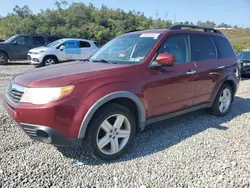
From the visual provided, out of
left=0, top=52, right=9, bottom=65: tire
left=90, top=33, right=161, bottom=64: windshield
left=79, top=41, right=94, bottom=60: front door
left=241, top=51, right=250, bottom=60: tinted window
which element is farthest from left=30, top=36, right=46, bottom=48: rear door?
left=90, top=33, right=161, bottom=64: windshield

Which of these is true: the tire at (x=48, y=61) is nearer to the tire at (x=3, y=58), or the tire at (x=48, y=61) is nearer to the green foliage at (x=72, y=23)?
the tire at (x=3, y=58)

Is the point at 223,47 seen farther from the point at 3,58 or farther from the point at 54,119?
the point at 3,58

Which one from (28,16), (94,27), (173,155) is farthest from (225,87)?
(28,16)

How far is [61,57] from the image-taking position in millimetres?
13102

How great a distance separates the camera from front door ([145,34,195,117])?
3537 millimetres

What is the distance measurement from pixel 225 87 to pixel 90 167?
351 centimetres

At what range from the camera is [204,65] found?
4441 millimetres

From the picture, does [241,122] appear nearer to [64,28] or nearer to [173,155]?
[173,155]

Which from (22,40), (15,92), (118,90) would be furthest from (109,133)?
(22,40)

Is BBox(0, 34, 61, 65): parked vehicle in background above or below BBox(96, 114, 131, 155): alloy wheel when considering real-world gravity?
above

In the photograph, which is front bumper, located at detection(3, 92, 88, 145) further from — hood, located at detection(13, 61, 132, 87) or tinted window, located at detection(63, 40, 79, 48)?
tinted window, located at detection(63, 40, 79, 48)

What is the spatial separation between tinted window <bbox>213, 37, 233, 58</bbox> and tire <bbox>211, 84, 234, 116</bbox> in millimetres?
670

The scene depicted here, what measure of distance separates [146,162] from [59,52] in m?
11.0

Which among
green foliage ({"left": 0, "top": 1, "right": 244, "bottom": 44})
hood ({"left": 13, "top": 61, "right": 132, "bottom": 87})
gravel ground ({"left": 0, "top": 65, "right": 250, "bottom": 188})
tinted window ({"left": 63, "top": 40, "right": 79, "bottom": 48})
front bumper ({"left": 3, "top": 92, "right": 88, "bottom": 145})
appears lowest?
gravel ground ({"left": 0, "top": 65, "right": 250, "bottom": 188})
